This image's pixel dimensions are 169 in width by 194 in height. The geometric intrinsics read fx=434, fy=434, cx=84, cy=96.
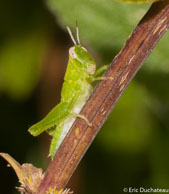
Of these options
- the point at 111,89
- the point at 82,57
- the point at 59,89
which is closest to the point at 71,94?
the point at 82,57

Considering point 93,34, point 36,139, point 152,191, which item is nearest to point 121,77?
point 93,34

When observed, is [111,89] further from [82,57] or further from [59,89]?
[59,89]

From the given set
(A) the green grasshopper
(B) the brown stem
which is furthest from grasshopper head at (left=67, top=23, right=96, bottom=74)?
(B) the brown stem

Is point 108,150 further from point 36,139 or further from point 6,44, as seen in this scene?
point 6,44

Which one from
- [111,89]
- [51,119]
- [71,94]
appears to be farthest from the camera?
[71,94]

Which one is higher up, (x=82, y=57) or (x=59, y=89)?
(x=59, y=89)

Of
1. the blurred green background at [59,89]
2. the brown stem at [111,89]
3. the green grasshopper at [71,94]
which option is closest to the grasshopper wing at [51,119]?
the green grasshopper at [71,94]
